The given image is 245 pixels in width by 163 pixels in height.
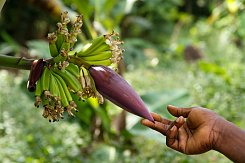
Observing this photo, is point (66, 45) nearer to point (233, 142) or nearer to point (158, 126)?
point (158, 126)

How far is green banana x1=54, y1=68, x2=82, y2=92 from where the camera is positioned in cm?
125

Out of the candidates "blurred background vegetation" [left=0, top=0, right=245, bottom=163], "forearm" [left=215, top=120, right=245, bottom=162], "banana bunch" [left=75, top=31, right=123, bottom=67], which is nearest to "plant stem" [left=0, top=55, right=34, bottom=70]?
"banana bunch" [left=75, top=31, right=123, bottom=67]

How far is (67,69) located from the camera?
127 centimetres

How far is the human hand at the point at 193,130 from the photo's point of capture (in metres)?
1.19

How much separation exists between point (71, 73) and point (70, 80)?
0.7 inches

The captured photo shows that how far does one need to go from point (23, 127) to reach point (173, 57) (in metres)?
3.08

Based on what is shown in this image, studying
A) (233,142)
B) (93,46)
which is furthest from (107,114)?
(233,142)

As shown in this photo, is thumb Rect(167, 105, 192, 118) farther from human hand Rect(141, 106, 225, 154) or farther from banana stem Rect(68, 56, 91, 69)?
banana stem Rect(68, 56, 91, 69)

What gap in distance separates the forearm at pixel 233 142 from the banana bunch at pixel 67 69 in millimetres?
292

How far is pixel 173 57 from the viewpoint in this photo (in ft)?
18.3

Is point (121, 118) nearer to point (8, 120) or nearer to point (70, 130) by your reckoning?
point (70, 130)

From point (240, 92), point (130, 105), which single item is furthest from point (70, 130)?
point (130, 105)

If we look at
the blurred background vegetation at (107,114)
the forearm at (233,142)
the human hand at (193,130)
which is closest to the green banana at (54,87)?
the human hand at (193,130)

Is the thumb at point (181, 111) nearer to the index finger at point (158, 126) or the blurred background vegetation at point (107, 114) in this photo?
the index finger at point (158, 126)
